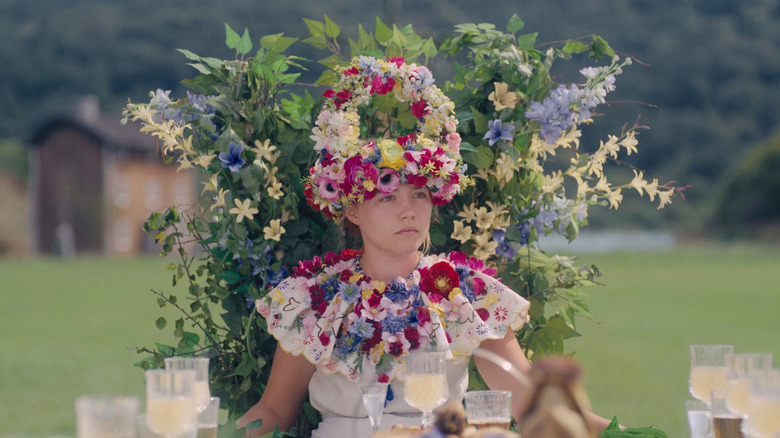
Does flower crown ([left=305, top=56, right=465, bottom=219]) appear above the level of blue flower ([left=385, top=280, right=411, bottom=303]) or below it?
above

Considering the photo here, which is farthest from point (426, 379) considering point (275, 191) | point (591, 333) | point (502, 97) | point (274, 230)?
point (591, 333)

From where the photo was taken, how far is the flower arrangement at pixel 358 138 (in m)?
4.65

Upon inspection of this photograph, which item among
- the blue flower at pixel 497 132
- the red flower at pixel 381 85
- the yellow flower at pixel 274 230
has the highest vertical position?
the red flower at pixel 381 85

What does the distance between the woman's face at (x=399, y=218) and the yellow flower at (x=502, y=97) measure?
0.97m

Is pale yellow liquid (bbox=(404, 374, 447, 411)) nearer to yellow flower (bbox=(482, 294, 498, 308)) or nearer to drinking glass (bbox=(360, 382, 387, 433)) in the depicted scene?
drinking glass (bbox=(360, 382, 387, 433))

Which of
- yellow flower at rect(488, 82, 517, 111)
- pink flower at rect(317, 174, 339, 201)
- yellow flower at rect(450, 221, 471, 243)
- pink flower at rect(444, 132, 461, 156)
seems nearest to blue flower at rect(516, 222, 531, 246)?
yellow flower at rect(450, 221, 471, 243)

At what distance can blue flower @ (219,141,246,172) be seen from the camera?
4.61 meters

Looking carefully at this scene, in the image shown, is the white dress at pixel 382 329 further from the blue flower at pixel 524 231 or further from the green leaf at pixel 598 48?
the green leaf at pixel 598 48

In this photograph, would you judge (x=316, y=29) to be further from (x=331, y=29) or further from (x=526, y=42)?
(x=526, y=42)

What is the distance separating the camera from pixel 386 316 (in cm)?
402

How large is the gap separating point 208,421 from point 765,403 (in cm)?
172

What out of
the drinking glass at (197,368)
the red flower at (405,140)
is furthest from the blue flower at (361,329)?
the drinking glass at (197,368)

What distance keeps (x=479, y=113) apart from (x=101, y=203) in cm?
6464

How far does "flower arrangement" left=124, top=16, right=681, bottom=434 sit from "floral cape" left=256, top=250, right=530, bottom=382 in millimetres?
531
